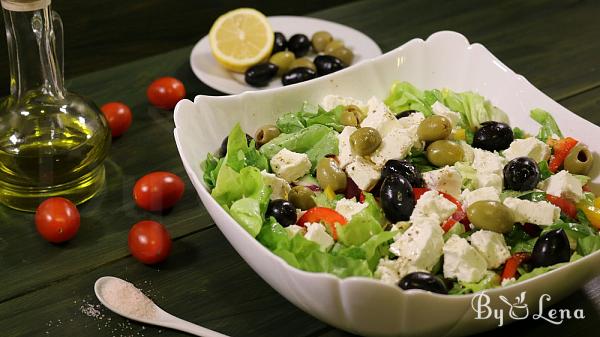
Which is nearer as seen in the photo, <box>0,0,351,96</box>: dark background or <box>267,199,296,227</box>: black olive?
<box>267,199,296,227</box>: black olive

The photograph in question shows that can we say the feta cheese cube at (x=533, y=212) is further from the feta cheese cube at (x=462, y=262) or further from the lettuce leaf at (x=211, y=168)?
the lettuce leaf at (x=211, y=168)

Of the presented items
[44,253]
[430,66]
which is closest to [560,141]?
[430,66]

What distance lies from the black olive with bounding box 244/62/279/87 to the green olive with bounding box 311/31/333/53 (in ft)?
0.73

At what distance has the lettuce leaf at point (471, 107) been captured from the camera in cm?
182

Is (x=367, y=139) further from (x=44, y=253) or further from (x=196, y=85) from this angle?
(x=196, y=85)

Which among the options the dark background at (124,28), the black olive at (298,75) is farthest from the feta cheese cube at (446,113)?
the dark background at (124,28)

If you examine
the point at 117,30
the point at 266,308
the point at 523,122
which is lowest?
the point at 117,30

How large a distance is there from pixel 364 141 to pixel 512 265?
0.37 m

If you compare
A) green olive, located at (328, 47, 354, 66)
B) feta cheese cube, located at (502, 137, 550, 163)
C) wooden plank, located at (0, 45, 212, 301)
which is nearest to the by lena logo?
feta cheese cube, located at (502, 137, 550, 163)

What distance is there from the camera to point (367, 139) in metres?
1.62

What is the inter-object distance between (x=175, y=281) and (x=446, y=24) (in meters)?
1.47

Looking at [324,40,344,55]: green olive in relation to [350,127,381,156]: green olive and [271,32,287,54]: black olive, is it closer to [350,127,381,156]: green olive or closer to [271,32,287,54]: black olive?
[271,32,287,54]: black olive

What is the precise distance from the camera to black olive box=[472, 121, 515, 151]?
1729mm

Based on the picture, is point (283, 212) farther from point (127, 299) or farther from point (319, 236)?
point (127, 299)
